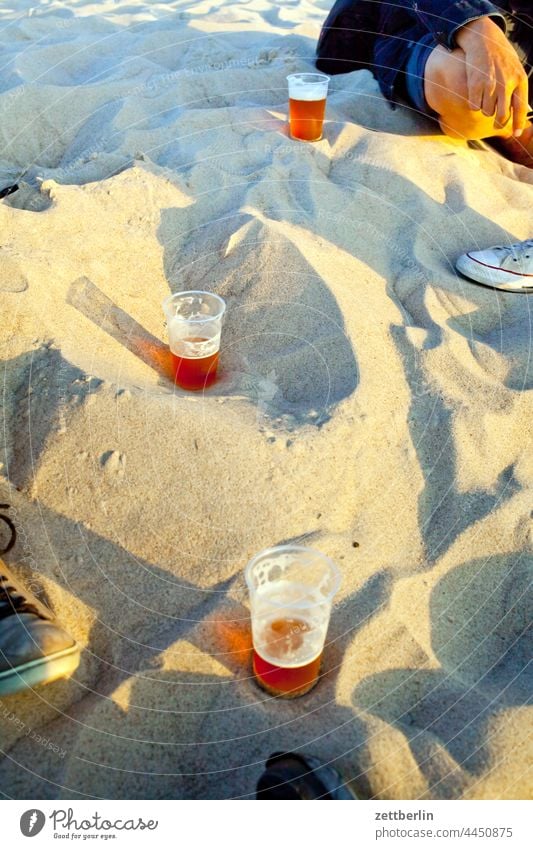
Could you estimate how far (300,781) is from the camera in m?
1.40

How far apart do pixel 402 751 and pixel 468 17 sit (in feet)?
10.7

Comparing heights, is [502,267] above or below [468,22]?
below

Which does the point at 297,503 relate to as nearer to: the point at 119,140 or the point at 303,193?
the point at 303,193

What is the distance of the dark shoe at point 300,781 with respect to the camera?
1.39m

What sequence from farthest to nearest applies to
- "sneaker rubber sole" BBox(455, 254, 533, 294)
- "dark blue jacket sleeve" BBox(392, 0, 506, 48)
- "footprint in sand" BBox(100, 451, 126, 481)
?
"dark blue jacket sleeve" BBox(392, 0, 506, 48) → "sneaker rubber sole" BBox(455, 254, 533, 294) → "footprint in sand" BBox(100, 451, 126, 481)

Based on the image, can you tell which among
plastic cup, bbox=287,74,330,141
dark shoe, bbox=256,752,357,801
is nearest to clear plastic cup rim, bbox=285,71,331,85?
plastic cup, bbox=287,74,330,141

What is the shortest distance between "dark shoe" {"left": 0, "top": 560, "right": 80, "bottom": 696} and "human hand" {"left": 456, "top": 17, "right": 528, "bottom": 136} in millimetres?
2974

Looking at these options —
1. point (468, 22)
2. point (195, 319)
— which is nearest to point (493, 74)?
point (468, 22)

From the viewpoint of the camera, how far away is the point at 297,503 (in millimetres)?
1946

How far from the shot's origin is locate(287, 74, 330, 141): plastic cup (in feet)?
10.9

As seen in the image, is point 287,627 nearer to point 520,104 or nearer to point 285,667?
point 285,667

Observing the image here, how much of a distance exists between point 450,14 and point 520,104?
58 centimetres

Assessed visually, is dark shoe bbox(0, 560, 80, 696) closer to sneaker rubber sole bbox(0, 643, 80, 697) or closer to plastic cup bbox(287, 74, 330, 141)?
sneaker rubber sole bbox(0, 643, 80, 697)

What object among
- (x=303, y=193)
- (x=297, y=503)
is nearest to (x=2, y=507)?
(x=297, y=503)
